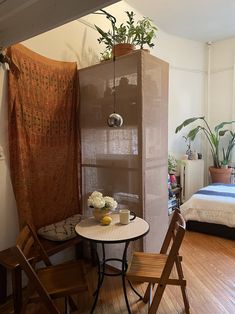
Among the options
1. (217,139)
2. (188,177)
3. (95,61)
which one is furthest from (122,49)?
(217,139)

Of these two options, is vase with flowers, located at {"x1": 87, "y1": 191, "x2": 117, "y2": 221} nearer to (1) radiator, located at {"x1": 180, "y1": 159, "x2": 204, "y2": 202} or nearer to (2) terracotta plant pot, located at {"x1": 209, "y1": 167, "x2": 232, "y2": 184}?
(1) radiator, located at {"x1": 180, "y1": 159, "x2": 204, "y2": 202}

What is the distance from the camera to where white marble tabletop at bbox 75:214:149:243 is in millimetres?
1728

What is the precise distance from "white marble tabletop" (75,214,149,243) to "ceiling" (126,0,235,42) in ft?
10.4

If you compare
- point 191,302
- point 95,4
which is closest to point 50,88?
point 95,4

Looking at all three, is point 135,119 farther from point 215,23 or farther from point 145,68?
point 215,23

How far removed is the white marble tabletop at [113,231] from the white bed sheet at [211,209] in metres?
1.72

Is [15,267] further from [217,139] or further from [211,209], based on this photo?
[217,139]

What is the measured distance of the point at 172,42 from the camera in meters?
4.76

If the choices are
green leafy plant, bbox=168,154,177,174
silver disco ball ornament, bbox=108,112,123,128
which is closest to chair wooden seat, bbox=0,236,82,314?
silver disco ball ornament, bbox=108,112,123,128

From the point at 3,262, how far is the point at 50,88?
5.41ft

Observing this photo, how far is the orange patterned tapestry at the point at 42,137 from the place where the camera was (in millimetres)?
2213

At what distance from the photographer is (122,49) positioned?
246cm

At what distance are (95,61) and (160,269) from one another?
244cm

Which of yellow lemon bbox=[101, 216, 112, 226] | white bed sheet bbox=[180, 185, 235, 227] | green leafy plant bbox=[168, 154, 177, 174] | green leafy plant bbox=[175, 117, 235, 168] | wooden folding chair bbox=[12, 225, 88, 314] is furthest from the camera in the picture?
green leafy plant bbox=[175, 117, 235, 168]
